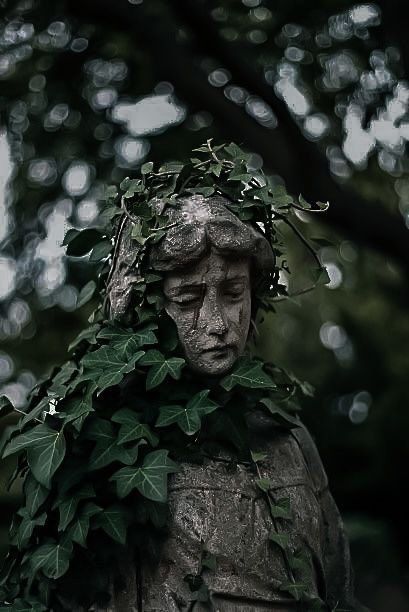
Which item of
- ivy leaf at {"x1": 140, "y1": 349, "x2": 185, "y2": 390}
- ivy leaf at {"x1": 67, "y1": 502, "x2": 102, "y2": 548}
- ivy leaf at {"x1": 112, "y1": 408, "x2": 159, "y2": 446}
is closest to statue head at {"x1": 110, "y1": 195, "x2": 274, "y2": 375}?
ivy leaf at {"x1": 140, "y1": 349, "x2": 185, "y2": 390}

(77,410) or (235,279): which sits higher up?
(235,279)

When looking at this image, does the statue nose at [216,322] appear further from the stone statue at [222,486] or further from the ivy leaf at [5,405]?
the ivy leaf at [5,405]

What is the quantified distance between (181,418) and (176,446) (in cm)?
13

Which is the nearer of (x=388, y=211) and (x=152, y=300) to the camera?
(x=152, y=300)

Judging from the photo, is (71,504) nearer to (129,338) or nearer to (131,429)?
(131,429)

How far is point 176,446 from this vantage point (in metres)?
Answer: 3.29

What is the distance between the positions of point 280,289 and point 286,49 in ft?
17.9

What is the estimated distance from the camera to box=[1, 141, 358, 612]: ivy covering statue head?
3143mm

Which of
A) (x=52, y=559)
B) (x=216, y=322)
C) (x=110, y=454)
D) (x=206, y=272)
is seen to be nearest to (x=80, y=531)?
(x=52, y=559)

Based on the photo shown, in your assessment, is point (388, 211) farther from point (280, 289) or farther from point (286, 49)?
point (280, 289)

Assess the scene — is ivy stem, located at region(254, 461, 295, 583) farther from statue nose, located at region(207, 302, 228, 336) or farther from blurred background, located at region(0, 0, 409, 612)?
blurred background, located at region(0, 0, 409, 612)

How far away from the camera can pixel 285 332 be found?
46.9 feet

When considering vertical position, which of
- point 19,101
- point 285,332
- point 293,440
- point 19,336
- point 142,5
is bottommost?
point 285,332

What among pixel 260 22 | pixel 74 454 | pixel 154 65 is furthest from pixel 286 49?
pixel 74 454
